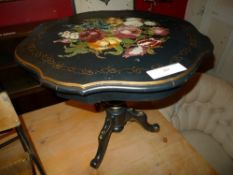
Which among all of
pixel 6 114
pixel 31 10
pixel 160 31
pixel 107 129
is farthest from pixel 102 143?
pixel 31 10

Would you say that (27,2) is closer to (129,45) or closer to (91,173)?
(129,45)

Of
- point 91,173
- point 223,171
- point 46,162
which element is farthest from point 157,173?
point 46,162

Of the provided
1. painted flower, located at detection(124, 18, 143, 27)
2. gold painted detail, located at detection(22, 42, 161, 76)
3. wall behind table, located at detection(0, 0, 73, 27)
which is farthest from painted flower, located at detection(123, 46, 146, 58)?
wall behind table, located at detection(0, 0, 73, 27)

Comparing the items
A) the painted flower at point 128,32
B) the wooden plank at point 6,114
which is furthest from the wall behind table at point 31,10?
the wooden plank at point 6,114

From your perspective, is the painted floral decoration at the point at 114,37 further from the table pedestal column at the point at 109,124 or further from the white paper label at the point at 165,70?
the table pedestal column at the point at 109,124

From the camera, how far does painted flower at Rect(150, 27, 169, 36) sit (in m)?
1.00

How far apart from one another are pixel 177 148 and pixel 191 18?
→ 154 centimetres

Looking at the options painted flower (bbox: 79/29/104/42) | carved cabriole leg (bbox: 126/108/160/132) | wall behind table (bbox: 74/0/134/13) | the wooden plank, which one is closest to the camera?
the wooden plank

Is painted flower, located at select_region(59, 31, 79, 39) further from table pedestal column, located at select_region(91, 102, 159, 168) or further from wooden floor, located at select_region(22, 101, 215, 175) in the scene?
wooden floor, located at select_region(22, 101, 215, 175)

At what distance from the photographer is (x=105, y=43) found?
0.91 metres

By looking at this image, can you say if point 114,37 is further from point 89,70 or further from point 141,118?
point 141,118

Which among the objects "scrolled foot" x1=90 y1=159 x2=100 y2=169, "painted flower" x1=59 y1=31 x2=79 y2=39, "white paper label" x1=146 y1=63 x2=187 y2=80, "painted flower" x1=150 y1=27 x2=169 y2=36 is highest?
"painted flower" x1=150 y1=27 x2=169 y2=36

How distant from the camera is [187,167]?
3.76 ft

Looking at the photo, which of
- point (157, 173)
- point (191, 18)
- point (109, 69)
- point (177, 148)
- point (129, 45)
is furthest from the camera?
point (191, 18)
